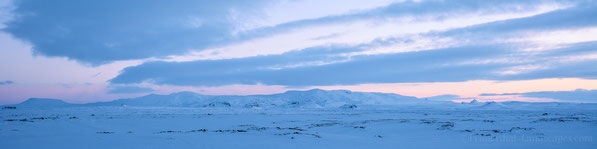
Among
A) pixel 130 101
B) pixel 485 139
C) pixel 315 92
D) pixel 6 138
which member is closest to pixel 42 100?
pixel 130 101

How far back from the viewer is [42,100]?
6220 inches

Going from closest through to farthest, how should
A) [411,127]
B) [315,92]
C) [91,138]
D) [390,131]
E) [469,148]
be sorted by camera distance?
[469,148] → [91,138] → [390,131] → [411,127] → [315,92]

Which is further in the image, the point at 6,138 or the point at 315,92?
the point at 315,92

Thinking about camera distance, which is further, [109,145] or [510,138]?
[510,138]

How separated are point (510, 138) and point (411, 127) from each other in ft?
19.1

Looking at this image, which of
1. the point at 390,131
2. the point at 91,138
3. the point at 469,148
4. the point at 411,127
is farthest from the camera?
the point at 411,127

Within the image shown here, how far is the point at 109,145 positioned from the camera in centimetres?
1294

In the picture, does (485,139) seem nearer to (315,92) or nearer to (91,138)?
(91,138)

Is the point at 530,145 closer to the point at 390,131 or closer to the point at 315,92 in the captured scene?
the point at 390,131

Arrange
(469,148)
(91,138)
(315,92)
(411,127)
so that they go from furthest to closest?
(315,92), (411,127), (91,138), (469,148)

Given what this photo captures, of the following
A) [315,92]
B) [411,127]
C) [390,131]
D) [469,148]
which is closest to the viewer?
[469,148]

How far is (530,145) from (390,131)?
23.0 ft

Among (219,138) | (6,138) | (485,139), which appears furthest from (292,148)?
(6,138)

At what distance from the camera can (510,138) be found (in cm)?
1546
